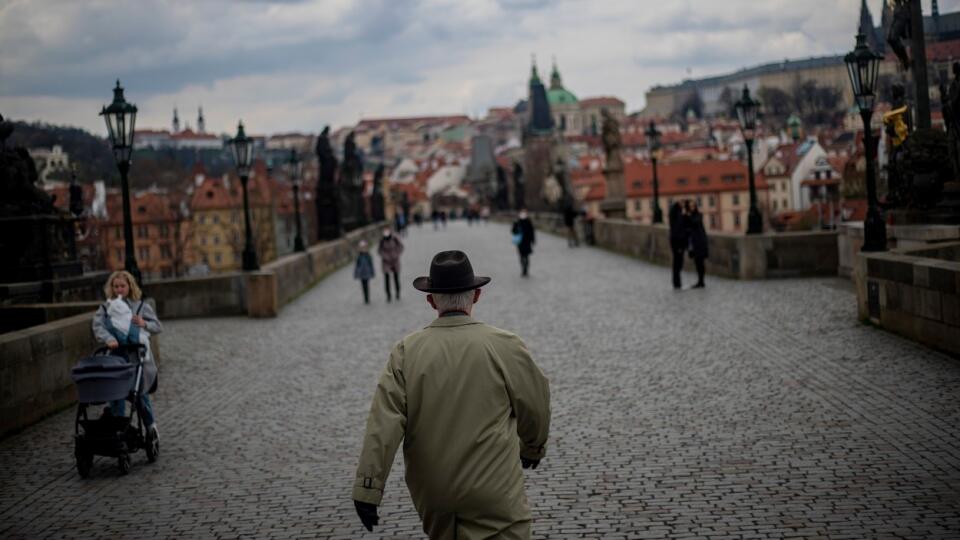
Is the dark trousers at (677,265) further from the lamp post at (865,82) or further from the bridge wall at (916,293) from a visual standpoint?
the bridge wall at (916,293)

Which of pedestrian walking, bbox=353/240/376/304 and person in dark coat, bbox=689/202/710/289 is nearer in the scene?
person in dark coat, bbox=689/202/710/289

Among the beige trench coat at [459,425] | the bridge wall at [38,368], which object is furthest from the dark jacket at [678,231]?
the beige trench coat at [459,425]

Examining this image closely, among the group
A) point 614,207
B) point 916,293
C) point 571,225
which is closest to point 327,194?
point 571,225

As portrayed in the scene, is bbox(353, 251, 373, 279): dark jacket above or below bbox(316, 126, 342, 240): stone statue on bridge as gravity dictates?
below

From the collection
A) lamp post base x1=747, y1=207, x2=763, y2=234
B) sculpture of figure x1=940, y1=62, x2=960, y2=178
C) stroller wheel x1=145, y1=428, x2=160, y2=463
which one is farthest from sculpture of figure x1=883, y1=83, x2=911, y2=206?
stroller wheel x1=145, y1=428, x2=160, y2=463

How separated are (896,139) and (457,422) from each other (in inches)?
585

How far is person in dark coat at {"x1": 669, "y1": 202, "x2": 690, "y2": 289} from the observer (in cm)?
1978

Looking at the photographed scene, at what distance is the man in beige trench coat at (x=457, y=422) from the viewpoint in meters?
4.19

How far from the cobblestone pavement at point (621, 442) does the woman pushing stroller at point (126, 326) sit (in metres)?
0.42

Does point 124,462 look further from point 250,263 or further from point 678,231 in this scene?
point 678,231

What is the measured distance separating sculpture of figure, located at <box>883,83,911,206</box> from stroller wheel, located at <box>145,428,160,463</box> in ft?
39.0

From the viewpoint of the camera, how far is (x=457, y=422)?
4.28 m

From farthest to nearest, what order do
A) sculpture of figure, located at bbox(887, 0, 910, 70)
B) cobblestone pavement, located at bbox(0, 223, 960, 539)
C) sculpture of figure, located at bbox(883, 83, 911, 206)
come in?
sculpture of figure, located at bbox(887, 0, 910, 70) → sculpture of figure, located at bbox(883, 83, 911, 206) → cobblestone pavement, located at bbox(0, 223, 960, 539)

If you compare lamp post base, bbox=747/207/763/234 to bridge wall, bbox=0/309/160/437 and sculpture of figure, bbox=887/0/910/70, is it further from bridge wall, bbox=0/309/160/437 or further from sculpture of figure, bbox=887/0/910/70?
bridge wall, bbox=0/309/160/437
